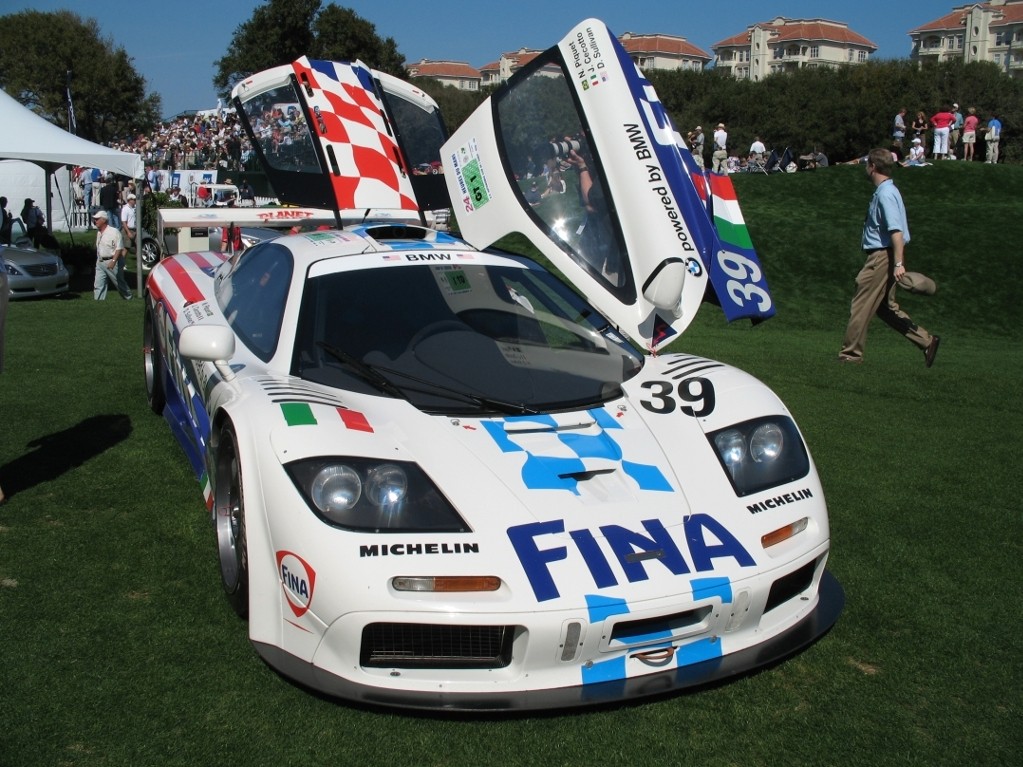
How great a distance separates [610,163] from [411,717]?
8.59 feet

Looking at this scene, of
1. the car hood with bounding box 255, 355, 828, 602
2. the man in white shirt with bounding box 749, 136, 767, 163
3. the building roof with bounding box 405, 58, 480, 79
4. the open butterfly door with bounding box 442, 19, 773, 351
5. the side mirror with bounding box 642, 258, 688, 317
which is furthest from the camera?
Answer: the building roof with bounding box 405, 58, 480, 79

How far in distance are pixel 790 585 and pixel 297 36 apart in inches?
2075

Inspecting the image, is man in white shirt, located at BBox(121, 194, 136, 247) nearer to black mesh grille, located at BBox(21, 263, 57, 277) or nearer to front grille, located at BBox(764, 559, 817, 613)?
black mesh grille, located at BBox(21, 263, 57, 277)

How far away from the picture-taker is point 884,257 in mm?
7832

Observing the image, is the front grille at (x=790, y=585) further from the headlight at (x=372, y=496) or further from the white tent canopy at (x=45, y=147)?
the white tent canopy at (x=45, y=147)

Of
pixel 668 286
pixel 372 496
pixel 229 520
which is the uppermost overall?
pixel 668 286

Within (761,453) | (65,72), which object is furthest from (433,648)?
(65,72)

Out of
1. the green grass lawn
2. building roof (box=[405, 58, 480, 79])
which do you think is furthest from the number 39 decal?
building roof (box=[405, 58, 480, 79])

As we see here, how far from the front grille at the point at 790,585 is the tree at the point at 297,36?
166 feet

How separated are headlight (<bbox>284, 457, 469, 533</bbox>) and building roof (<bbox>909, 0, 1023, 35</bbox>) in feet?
475

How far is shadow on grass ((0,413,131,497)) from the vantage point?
4.64 metres

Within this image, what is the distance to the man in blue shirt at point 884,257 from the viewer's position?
7.65 m

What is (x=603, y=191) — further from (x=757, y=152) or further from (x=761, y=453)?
(x=757, y=152)

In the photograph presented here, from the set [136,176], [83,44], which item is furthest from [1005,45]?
[136,176]
